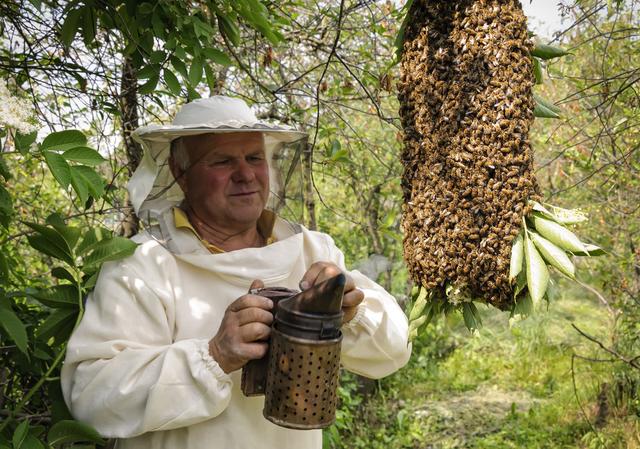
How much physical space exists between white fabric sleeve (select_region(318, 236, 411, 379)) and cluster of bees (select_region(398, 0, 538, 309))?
1.47 ft

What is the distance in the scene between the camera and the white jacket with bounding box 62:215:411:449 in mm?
1439

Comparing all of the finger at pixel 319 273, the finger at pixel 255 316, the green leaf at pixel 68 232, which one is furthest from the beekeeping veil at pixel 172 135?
the finger at pixel 255 316

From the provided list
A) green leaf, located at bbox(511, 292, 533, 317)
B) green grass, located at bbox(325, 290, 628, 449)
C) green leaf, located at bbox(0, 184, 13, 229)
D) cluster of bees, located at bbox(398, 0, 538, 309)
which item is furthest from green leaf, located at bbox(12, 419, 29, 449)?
green grass, located at bbox(325, 290, 628, 449)

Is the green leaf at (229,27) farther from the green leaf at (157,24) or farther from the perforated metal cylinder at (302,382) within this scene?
the perforated metal cylinder at (302,382)

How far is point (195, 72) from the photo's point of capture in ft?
6.72

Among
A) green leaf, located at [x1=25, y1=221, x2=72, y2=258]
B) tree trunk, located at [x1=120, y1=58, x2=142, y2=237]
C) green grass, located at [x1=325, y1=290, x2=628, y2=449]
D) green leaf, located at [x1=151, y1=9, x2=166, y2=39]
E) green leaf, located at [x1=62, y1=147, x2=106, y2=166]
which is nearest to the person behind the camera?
green leaf, located at [x1=62, y1=147, x2=106, y2=166]

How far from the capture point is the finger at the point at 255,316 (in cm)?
134

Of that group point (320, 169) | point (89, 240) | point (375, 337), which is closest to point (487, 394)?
point (320, 169)

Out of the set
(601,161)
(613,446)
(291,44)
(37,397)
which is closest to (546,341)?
(613,446)

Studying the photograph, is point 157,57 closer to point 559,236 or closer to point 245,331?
point 245,331

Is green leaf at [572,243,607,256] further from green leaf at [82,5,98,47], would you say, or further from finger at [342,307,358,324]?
green leaf at [82,5,98,47]

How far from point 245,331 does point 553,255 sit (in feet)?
2.16

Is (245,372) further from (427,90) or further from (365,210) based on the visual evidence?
(365,210)

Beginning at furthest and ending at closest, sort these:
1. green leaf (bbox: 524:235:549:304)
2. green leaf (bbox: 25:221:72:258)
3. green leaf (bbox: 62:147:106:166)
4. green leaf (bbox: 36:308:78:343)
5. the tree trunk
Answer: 1. the tree trunk
2. green leaf (bbox: 36:308:78:343)
3. green leaf (bbox: 25:221:72:258)
4. green leaf (bbox: 62:147:106:166)
5. green leaf (bbox: 524:235:549:304)
